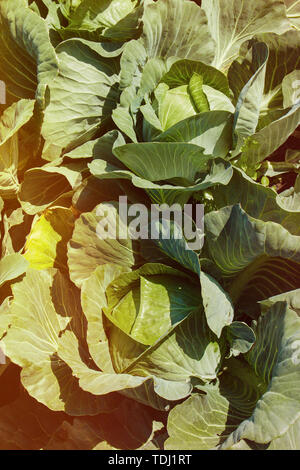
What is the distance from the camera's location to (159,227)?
3.90 feet

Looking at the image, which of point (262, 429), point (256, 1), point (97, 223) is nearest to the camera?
point (262, 429)

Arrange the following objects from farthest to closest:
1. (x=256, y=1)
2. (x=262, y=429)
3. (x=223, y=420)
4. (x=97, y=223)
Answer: (x=256, y=1) < (x=97, y=223) < (x=223, y=420) < (x=262, y=429)

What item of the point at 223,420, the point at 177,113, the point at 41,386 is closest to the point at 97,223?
the point at 177,113

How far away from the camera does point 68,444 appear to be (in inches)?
52.8

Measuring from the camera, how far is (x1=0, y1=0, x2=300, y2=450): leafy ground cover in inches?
45.0

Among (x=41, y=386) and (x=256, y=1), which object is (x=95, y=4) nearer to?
(x=256, y=1)

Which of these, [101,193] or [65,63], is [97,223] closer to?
[101,193]

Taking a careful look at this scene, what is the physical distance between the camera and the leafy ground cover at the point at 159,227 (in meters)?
1.14

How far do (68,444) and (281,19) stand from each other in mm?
1319

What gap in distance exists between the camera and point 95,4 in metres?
1.42
